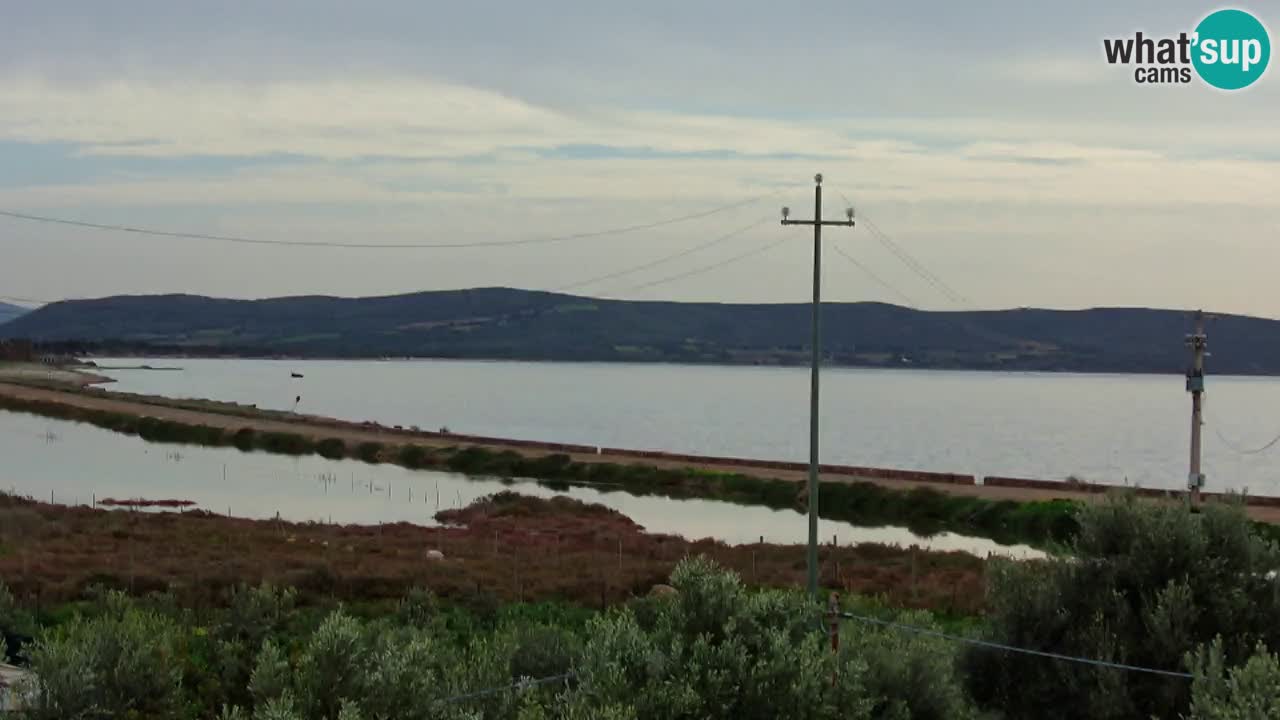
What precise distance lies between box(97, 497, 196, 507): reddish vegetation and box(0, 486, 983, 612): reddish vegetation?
5108 mm

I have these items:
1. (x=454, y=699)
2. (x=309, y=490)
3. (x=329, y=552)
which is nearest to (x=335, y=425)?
(x=309, y=490)

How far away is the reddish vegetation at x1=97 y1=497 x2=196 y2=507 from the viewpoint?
198 ft

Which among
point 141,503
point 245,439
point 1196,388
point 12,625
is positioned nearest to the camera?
point 12,625

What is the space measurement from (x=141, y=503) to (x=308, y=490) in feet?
43.8

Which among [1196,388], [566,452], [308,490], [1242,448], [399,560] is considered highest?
[1196,388]

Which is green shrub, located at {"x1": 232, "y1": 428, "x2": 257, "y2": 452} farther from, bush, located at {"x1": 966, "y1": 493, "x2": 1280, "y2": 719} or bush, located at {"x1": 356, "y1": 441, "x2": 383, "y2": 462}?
bush, located at {"x1": 966, "y1": 493, "x2": 1280, "y2": 719}

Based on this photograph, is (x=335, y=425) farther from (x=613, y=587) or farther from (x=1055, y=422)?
(x=1055, y=422)

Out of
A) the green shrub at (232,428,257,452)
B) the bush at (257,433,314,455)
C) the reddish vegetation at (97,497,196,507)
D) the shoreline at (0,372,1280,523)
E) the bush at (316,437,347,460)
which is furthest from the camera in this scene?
the green shrub at (232,428,257,452)

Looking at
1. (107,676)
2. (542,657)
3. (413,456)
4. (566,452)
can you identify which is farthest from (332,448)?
(107,676)

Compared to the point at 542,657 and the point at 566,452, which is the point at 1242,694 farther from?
the point at 566,452

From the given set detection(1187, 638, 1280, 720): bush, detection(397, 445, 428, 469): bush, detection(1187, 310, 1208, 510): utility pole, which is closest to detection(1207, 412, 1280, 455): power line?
detection(397, 445, 428, 469): bush

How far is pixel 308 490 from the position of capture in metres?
73.8

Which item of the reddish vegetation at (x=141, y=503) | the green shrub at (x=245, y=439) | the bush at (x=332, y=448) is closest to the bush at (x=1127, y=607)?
the reddish vegetation at (x=141, y=503)

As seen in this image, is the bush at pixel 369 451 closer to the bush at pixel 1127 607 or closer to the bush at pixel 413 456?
the bush at pixel 413 456
